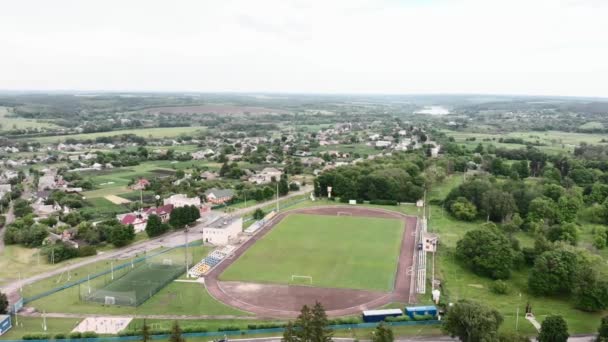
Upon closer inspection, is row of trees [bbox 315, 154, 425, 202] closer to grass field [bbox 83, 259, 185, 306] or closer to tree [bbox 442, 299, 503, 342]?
grass field [bbox 83, 259, 185, 306]

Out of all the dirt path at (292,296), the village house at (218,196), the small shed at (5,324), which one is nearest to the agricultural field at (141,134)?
the village house at (218,196)

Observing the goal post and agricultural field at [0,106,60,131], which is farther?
agricultural field at [0,106,60,131]

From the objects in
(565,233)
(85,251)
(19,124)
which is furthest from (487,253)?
(19,124)

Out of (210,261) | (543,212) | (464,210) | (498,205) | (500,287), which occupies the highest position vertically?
(498,205)

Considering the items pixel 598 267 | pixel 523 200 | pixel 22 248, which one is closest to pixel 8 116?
pixel 22 248

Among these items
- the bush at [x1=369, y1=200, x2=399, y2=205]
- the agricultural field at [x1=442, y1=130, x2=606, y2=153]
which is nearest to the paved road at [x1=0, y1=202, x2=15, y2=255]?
the bush at [x1=369, y1=200, x2=399, y2=205]

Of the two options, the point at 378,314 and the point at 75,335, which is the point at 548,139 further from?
the point at 75,335
